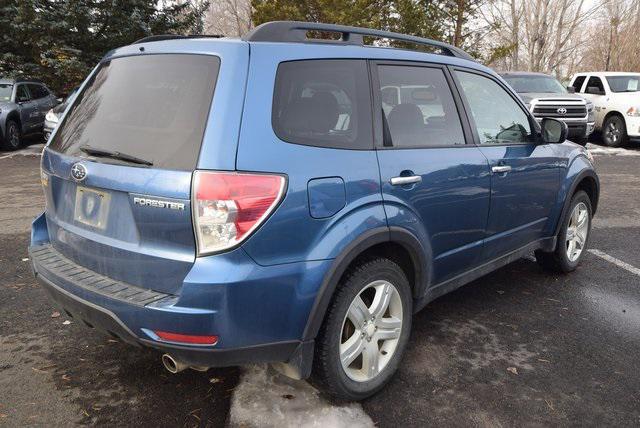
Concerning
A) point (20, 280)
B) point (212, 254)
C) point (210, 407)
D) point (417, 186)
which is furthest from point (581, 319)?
point (20, 280)

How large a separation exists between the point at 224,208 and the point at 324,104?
0.79m

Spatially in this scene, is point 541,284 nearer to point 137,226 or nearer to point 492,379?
point 492,379

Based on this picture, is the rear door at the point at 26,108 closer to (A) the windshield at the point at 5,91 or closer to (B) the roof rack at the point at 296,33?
(A) the windshield at the point at 5,91

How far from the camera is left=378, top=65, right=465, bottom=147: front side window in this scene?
2955 mm

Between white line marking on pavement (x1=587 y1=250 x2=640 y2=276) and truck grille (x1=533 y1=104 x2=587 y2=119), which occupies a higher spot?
truck grille (x1=533 y1=104 x2=587 y2=119)

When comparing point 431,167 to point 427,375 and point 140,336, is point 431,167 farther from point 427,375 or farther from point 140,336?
point 140,336

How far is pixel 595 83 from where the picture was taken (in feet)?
51.4

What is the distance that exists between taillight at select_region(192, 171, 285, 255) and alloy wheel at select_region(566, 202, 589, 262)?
3.49 m

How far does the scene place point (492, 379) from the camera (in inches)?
121

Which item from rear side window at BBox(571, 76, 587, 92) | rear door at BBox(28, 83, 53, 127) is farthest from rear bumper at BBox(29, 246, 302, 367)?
rear side window at BBox(571, 76, 587, 92)

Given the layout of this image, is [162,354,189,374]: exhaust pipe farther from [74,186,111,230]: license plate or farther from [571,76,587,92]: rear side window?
[571,76,587,92]: rear side window

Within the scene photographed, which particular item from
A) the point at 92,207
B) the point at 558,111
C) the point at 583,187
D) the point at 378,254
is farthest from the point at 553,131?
the point at 558,111

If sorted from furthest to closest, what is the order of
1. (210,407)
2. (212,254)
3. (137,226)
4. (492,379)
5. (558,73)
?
(558,73), (492,379), (210,407), (137,226), (212,254)

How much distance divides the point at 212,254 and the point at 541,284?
3.42 metres
